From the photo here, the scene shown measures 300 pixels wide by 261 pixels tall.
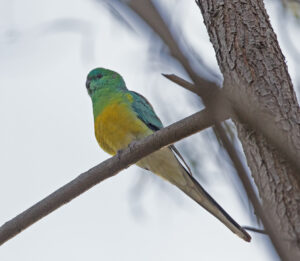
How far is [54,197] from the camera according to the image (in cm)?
282

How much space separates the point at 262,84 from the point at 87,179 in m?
1.08

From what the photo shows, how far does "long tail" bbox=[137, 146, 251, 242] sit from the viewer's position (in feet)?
11.2

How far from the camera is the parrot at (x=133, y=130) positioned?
4105mm

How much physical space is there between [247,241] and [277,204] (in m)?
0.98

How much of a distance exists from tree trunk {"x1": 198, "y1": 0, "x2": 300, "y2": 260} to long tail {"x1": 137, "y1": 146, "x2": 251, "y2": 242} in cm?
103

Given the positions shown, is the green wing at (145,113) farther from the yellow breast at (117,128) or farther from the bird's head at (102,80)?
the bird's head at (102,80)

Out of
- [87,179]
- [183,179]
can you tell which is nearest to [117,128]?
[183,179]

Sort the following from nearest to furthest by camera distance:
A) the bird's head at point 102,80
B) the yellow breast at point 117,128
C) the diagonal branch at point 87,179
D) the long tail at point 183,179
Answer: the diagonal branch at point 87,179, the long tail at point 183,179, the yellow breast at point 117,128, the bird's head at point 102,80

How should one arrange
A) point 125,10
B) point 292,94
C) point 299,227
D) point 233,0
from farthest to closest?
point 233,0, point 292,94, point 299,227, point 125,10

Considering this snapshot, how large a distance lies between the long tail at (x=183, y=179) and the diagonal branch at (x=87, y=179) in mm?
792

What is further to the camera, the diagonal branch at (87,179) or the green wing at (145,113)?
the green wing at (145,113)

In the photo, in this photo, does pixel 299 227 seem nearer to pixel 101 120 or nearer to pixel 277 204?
pixel 277 204

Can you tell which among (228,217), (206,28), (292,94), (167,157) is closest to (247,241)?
(228,217)

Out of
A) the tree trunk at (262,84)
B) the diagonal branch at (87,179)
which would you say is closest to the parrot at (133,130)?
the diagonal branch at (87,179)
